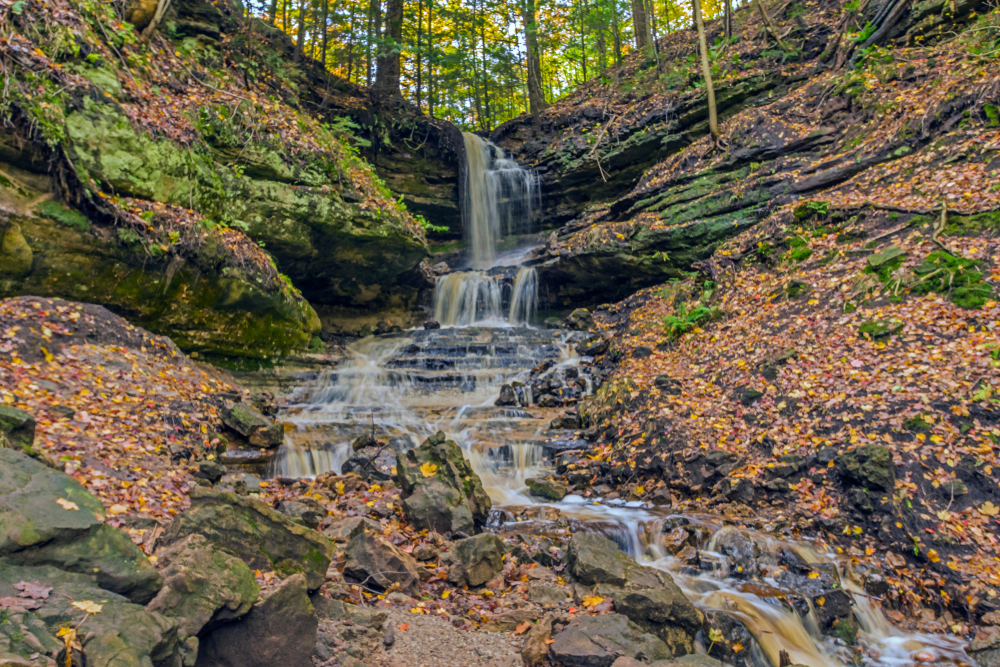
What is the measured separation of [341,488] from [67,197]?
561 cm

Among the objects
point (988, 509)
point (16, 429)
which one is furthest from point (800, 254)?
point (16, 429)

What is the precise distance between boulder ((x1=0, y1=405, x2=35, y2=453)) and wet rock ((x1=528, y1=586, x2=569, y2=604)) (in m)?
3.91

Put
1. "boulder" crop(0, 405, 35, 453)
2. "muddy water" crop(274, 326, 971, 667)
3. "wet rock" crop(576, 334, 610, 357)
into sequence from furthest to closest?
"wet rock" crop(576, 334, 610, 357), "muddy water" crop(274, 326, 971, 667), "boulder" crop(0, 405, 35, 453)

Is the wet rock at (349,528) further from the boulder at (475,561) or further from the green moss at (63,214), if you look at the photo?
the green moss at (63,214)

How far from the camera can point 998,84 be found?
9.08 meters

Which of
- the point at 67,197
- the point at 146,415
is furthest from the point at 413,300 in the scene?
the point at 146,415

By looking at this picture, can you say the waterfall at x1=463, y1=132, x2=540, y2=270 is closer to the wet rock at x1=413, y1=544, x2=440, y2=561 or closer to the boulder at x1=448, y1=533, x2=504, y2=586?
the wet rock at x1=413, y1=544, x2=440, y2=561

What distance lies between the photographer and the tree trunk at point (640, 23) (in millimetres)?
20828

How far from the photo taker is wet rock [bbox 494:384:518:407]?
10.6 meters

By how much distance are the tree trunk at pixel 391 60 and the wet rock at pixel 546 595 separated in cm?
1790

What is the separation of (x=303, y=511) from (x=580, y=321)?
1067cm

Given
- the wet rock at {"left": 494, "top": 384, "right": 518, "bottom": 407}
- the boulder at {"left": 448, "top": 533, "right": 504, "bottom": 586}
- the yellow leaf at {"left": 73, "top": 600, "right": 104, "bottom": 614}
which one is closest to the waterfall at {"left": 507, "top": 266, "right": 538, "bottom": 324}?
the wet rock at {"left": 494, "top": 384, "right": 518, "bottom": 407}

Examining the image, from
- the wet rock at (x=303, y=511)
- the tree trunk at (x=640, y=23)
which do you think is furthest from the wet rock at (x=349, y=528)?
the tree trunk at (x=640, y=23)

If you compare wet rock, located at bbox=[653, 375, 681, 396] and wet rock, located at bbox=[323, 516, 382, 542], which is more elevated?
wet rock, located at bbox=[653, 375, 681, 396]
